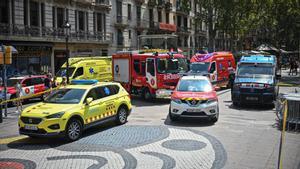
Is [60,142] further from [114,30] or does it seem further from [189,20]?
[189,20]

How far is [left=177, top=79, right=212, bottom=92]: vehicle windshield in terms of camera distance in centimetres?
1447

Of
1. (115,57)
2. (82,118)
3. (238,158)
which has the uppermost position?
(115,57)

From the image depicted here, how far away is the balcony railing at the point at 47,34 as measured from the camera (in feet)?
97.5

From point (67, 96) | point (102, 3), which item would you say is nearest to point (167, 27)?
point (102, 3)

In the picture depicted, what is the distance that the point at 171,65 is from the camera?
21.1 metres

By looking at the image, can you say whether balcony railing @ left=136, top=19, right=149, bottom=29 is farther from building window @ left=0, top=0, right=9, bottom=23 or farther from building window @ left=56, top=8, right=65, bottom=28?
building window @ left=0, top=0, right=9, bottom=23

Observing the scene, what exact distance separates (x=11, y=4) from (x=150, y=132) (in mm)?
23079

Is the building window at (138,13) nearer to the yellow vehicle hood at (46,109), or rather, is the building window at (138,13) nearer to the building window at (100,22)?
the building window at (100,22)

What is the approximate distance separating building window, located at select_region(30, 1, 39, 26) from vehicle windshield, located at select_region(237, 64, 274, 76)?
21.0 metres

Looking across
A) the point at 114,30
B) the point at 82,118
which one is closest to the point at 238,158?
the point at 82,118

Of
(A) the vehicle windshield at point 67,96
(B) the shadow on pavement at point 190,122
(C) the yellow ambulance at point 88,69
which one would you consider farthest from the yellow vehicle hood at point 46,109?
(C) the yellow ambulance at point 88,69

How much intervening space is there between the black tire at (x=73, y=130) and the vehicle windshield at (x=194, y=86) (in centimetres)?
478

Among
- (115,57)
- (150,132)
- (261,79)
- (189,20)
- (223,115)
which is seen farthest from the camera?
(189,20)

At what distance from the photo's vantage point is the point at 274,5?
41.8 meters
